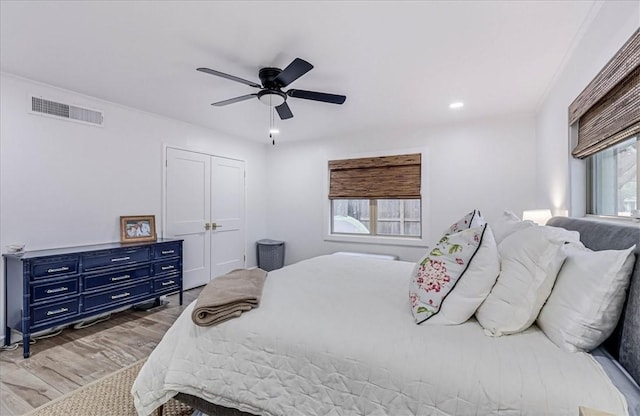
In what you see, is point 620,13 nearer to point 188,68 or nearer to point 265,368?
point 265,368

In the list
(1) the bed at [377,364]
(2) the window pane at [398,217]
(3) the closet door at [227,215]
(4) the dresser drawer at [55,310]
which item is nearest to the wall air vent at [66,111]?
(3) the closet door at [227,215]

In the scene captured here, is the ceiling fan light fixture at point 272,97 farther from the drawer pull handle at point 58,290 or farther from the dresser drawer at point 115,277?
the drawer pull handle at point 58,290

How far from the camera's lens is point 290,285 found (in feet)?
6.53

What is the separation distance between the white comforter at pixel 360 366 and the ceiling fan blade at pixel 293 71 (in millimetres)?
1536

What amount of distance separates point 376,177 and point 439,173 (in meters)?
0.91

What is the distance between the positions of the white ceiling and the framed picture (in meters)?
1.35

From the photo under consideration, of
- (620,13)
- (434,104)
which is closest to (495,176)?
(434,104)

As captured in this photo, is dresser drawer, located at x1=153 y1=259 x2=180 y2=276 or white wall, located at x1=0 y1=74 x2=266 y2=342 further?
dresser drawer, located at x1=153 y1=259 x2=180 y2=276

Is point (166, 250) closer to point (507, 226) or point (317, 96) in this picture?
point (317, 96)

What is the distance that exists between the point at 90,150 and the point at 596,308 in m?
4.22

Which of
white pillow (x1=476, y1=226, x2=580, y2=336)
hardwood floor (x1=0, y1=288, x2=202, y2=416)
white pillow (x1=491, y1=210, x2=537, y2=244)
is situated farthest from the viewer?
hardwood floor (x1=0, y1=288, x2=202, y2=416)

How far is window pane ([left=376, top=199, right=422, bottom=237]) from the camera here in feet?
15.0

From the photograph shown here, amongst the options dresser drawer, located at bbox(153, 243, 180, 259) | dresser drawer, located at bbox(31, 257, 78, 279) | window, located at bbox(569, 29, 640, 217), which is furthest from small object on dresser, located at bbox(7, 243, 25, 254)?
window, located at bbox(569, 29, 640, 217)

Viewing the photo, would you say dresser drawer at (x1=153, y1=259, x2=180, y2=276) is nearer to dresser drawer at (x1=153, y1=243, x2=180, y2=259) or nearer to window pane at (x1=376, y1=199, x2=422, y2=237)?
dresser drawer at (x1=153, y1=243, x2=180, y2=259)
